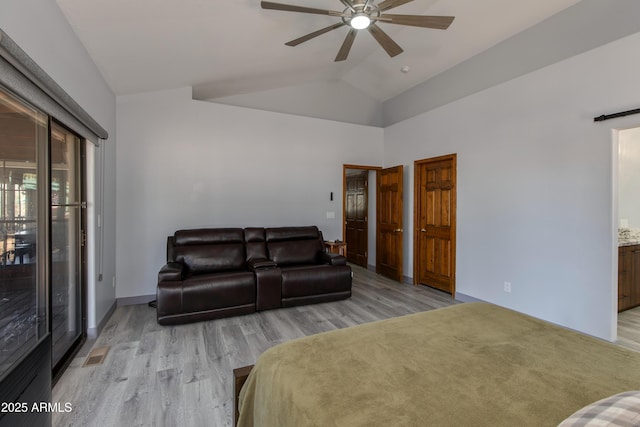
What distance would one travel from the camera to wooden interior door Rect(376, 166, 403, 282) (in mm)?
5133

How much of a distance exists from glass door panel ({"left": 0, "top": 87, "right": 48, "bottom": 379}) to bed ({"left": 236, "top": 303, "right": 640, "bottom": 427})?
141cm

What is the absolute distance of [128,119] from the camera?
12.7ft

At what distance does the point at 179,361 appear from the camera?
2.48 m

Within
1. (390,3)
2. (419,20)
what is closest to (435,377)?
(390,3)

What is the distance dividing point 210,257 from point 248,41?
2.61 metres

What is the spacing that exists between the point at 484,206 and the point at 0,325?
4.63 m

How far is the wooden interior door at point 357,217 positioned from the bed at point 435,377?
472 cm

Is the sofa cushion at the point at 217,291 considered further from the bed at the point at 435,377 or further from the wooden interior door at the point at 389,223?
the wooden interior door at the point at 389,223

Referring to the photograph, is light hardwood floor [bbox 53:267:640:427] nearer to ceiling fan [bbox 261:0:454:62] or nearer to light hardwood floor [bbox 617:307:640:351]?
light hardwood floor [bbox 617:307:640:351]

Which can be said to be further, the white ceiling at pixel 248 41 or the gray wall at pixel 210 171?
the gray wall at pixel 210 171

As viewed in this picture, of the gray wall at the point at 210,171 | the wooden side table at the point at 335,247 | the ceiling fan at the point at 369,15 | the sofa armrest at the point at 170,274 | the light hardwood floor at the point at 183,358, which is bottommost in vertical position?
the light hardwood floor at the point at 183,358

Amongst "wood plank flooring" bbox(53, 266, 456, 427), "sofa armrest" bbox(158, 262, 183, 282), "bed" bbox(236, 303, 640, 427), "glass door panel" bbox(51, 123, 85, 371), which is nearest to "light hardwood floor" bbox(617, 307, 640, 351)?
"wood plank flooring" bbox(53, 266, 456, 427)

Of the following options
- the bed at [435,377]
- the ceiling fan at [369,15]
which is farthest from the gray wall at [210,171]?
the bed at [435,377]

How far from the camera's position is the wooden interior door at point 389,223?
5.13 metres
